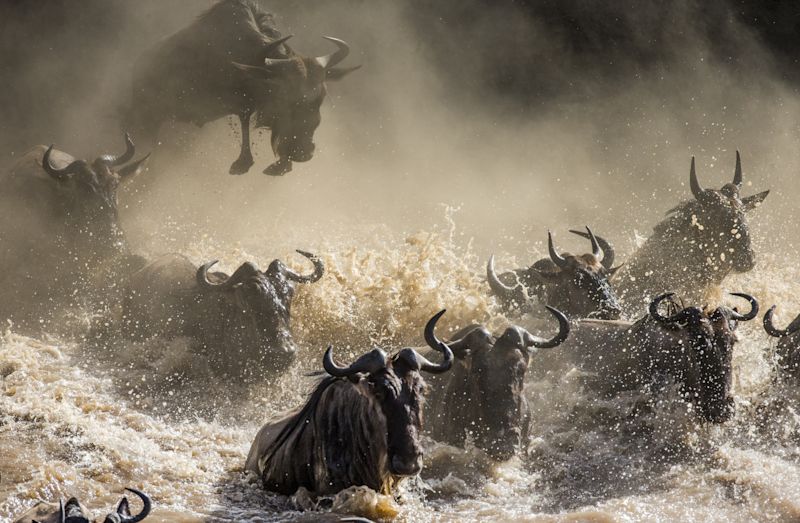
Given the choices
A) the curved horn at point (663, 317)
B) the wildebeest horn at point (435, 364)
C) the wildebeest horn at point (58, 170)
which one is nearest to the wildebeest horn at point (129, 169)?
the wildebeest horn at point (58, 170)

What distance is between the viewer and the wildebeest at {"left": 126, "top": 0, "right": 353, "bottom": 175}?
43.0 ft

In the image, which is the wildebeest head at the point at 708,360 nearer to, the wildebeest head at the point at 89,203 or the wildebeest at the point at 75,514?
the wildebeest at the point at 75,514

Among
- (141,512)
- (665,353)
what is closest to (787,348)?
(665,353)

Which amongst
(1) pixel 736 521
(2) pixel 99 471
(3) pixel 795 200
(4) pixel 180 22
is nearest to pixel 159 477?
(2) pixel 99 471

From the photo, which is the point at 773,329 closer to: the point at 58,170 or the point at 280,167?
the point at 280,167

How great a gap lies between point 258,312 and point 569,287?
9.96 ft

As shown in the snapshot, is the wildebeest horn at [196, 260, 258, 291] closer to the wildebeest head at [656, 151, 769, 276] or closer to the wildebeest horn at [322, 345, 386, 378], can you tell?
the wildebeest horn at [322, 345, 386, 378]

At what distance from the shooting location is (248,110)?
13523mm

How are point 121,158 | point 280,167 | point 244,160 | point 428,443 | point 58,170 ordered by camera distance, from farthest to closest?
point 280,167
point 244,160
point 121,158
point 58,170
point 428,443

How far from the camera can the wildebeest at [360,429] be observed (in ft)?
22.5

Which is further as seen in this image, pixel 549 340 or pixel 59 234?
pixel 59 234

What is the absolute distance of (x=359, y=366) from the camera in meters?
6.92

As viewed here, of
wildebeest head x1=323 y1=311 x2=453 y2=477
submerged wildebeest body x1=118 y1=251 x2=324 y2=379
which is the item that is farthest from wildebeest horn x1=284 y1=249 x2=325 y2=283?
wildebeest head x1=323 y1=311 x2=453 y2=477

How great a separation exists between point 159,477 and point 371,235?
9.85 meters
